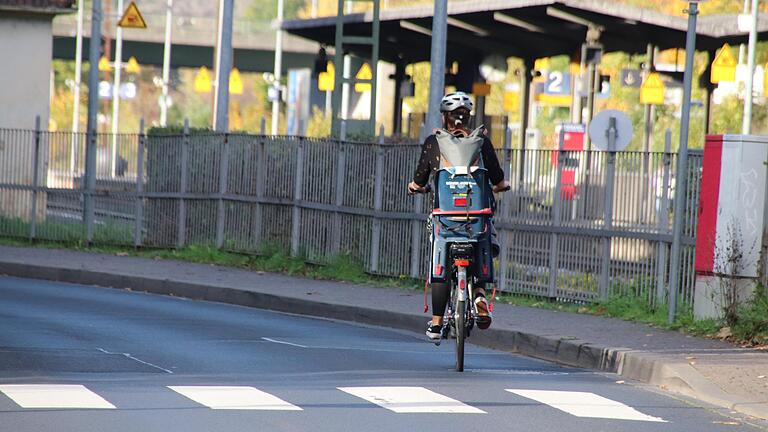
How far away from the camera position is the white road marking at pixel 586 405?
33.1ft

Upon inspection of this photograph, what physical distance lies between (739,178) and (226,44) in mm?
13091

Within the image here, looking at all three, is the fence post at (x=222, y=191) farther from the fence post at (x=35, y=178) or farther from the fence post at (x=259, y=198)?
the fence post at (x=35, y=178)

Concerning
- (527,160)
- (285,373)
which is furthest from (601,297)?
(285,373)

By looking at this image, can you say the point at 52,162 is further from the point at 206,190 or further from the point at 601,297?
the point at 601,297

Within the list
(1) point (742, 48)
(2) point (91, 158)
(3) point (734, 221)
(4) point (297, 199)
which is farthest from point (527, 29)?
(1) point (742, 48)

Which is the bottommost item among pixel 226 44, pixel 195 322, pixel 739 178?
pixel 195 322

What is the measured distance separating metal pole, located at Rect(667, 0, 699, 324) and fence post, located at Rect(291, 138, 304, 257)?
24.1 ft

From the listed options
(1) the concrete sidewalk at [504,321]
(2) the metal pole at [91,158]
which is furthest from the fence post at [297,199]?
(2) the metal pole at [91,158]

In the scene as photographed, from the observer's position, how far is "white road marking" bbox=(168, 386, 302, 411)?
989 cm

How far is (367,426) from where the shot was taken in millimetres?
9266

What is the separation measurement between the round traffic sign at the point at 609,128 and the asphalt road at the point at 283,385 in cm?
887

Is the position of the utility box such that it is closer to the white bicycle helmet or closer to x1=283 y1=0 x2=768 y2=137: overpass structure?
the white bicycle helmet

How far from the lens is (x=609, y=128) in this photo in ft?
Result: 78.7

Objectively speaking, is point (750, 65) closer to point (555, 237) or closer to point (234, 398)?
point (555, 237)
